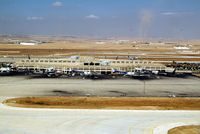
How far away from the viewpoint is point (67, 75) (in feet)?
175

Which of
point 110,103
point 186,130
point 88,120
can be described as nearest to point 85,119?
point 88,120

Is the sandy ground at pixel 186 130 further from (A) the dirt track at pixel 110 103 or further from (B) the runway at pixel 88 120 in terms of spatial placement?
(A) the dirt track at pixel 110 103

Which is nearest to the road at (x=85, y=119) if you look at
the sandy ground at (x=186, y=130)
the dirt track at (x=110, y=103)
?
the sandy ground at (x=186, y=130)

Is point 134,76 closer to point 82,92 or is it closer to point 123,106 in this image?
point 82,92

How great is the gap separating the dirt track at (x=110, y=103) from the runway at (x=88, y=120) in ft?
6.46

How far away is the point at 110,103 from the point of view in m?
33.6

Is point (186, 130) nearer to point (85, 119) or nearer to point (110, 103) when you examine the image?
point (85, 119)

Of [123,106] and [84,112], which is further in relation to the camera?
[123,106]

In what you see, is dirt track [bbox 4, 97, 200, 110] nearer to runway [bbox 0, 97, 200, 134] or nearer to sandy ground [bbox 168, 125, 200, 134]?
runway [bbox 0, 97, 200, 134]

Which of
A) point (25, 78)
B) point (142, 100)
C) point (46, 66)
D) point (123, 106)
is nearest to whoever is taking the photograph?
point (123, 106)

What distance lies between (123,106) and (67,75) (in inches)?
943

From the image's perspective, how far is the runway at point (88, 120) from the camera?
24.3 meters

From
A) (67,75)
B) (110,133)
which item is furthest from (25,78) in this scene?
(110,133)

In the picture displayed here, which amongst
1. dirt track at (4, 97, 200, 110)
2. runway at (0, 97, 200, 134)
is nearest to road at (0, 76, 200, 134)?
runway at (0, 97, 200, 134)
